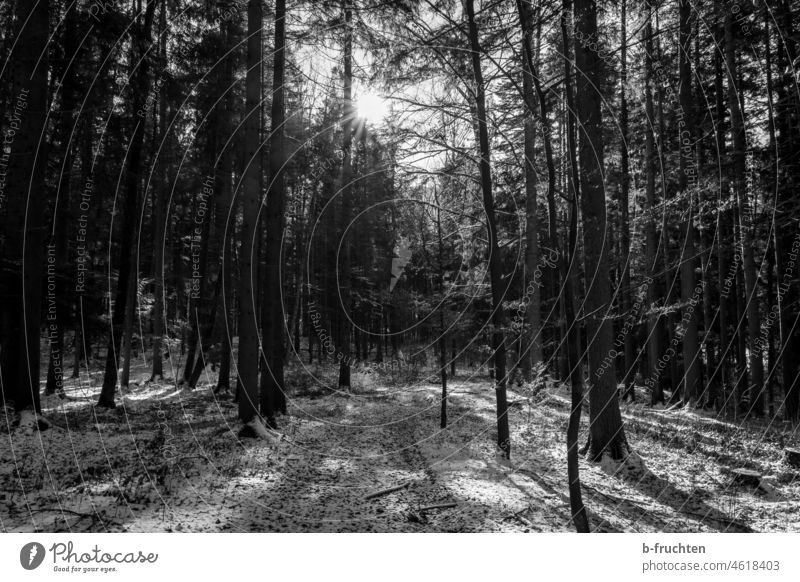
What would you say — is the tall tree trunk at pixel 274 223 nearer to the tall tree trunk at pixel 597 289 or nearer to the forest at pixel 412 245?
the forest at pixel 412 245

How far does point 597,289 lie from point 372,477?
6134 millimetres

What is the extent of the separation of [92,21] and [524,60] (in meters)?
10.9

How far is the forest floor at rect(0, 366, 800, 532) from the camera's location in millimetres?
6461

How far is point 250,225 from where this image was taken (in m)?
12.5

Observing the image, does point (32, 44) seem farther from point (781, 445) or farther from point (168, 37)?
point (781, 445)

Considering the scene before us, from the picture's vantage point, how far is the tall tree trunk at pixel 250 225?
1207 centimetres

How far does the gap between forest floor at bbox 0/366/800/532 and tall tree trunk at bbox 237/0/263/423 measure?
120 centimetres

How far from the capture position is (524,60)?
36.1 ft

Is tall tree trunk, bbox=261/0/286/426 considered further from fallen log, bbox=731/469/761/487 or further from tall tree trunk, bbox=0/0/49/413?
fallen log, bbox=731/469/761/487

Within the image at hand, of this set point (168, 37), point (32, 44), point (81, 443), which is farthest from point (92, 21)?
point (81, 443)

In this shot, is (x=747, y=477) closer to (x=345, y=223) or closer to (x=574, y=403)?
(x=574, y=403)

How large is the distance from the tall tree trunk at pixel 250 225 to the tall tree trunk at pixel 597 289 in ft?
26.4

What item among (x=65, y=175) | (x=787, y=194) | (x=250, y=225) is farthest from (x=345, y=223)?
(x=787, y=194)

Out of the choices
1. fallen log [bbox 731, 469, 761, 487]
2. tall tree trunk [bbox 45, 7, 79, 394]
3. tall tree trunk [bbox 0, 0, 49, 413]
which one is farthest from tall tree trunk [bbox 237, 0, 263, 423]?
fallen log [bbox 731, 469, 761, 487]
